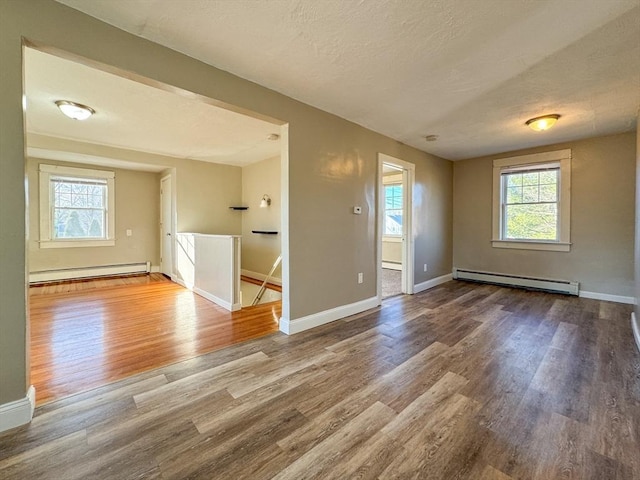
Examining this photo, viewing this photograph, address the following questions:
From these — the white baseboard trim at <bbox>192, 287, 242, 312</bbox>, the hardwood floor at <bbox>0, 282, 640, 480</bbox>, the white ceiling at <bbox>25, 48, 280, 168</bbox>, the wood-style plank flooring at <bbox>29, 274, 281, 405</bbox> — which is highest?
the white ceiling at <bbox>25, 48, 280, 168</bbox>

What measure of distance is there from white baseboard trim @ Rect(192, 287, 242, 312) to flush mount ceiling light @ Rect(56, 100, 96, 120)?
2681mm

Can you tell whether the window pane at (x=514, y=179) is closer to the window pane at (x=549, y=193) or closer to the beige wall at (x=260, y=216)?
the window pane at (x=549, y=193)

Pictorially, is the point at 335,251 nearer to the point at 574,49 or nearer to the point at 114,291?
the point at 574,49

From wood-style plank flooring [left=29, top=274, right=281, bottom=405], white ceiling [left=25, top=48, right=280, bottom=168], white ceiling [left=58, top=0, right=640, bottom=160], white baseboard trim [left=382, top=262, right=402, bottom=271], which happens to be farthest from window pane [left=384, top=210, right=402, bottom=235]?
wood-style plank flooring [left=29, top=274, right=281, bottom=405]

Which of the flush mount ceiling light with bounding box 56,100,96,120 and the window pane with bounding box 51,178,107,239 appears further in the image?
the window pane with bounding box 51,178,107,239

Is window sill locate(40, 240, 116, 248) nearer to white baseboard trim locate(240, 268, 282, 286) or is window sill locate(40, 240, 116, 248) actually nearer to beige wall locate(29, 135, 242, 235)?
beige wall locate(29, 135, 242, 235)

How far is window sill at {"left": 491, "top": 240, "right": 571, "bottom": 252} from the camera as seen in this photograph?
14.6 ft

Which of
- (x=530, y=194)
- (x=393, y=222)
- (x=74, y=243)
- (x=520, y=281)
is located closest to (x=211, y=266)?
(x=74, y=243)

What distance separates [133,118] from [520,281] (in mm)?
6463

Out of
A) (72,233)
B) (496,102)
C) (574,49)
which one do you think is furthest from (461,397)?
(72,233)

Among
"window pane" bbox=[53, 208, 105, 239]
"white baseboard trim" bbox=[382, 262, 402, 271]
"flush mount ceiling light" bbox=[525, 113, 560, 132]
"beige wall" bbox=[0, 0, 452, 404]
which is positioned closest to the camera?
"beige wall" bbox=[0, 0, 452, 404]

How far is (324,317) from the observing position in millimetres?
3207

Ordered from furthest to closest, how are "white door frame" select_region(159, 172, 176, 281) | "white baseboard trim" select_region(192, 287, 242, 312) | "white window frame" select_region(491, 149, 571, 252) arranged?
"white door frame" select_region(159, 172, 176, 281), "white window frame" select_region(491, 149, 571, 252), "white baseboard trim" select_region(192, 287, 242, 312)

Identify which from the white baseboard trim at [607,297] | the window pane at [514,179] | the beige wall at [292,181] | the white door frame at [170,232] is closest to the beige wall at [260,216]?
the beige wall at [292,181]
